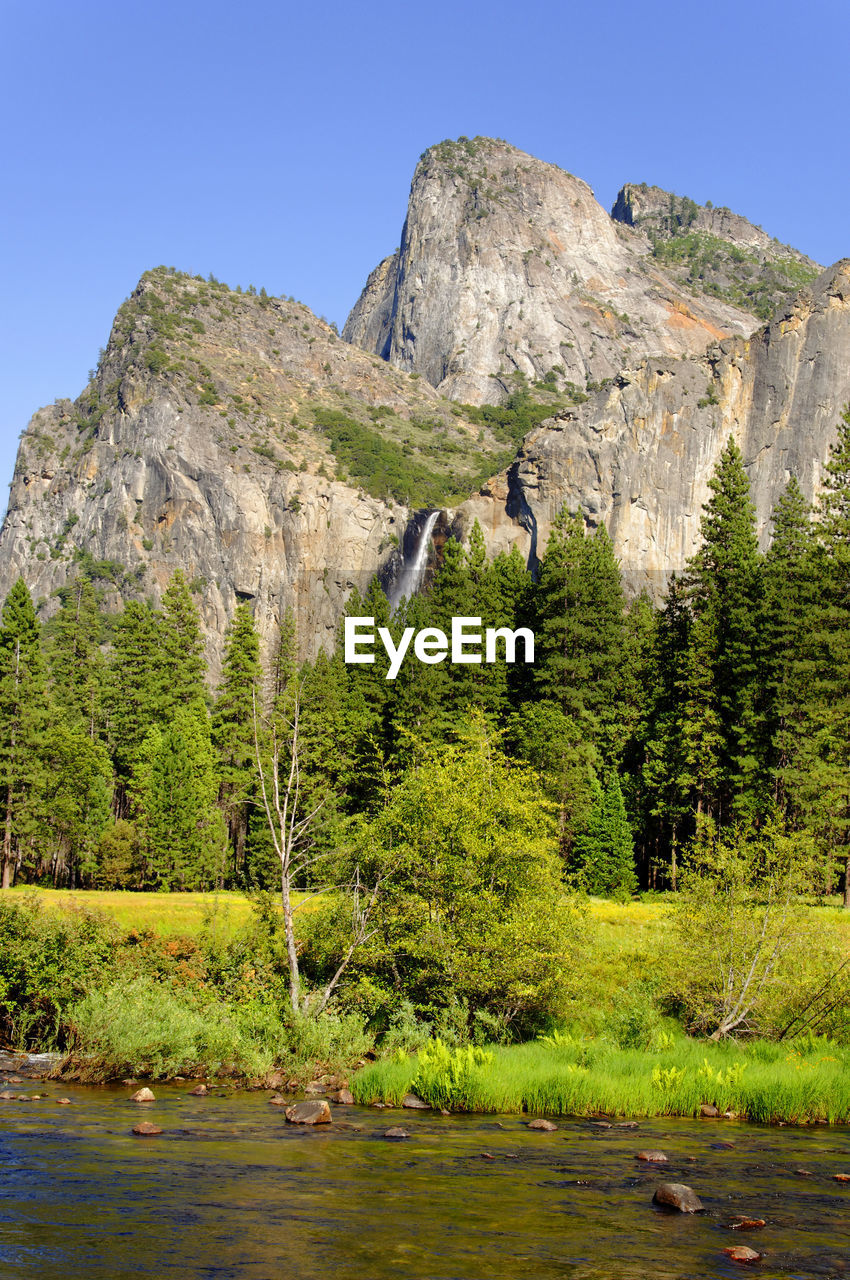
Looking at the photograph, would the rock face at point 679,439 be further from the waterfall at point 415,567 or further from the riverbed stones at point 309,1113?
the riverbed stones at point 309,1113

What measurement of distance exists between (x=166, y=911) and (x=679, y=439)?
113m

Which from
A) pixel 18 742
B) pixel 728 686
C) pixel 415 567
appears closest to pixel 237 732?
pixel 18 742

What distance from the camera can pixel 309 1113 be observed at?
2120 centimetres

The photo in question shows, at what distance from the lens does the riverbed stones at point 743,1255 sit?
13.1m

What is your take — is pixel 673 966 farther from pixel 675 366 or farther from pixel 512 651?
pixel 675 366

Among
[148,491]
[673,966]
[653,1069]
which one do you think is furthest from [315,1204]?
[148,491]

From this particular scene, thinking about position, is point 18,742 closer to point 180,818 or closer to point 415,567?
point 180,818

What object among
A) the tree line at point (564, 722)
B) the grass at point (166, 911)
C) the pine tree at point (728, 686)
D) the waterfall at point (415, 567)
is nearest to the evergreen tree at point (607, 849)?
the tree line at point (564, 722)

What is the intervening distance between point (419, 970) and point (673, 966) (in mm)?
6944

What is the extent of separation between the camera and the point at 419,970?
2797cm

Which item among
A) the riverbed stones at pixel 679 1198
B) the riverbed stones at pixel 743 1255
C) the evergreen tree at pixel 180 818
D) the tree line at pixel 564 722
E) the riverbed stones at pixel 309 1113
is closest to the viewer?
the riverbed stones at pixel 743 1255

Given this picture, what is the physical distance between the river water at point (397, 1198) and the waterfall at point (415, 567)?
121 m

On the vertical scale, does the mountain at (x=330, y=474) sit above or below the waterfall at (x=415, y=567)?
above

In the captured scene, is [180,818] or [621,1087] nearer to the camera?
[621,1087]
